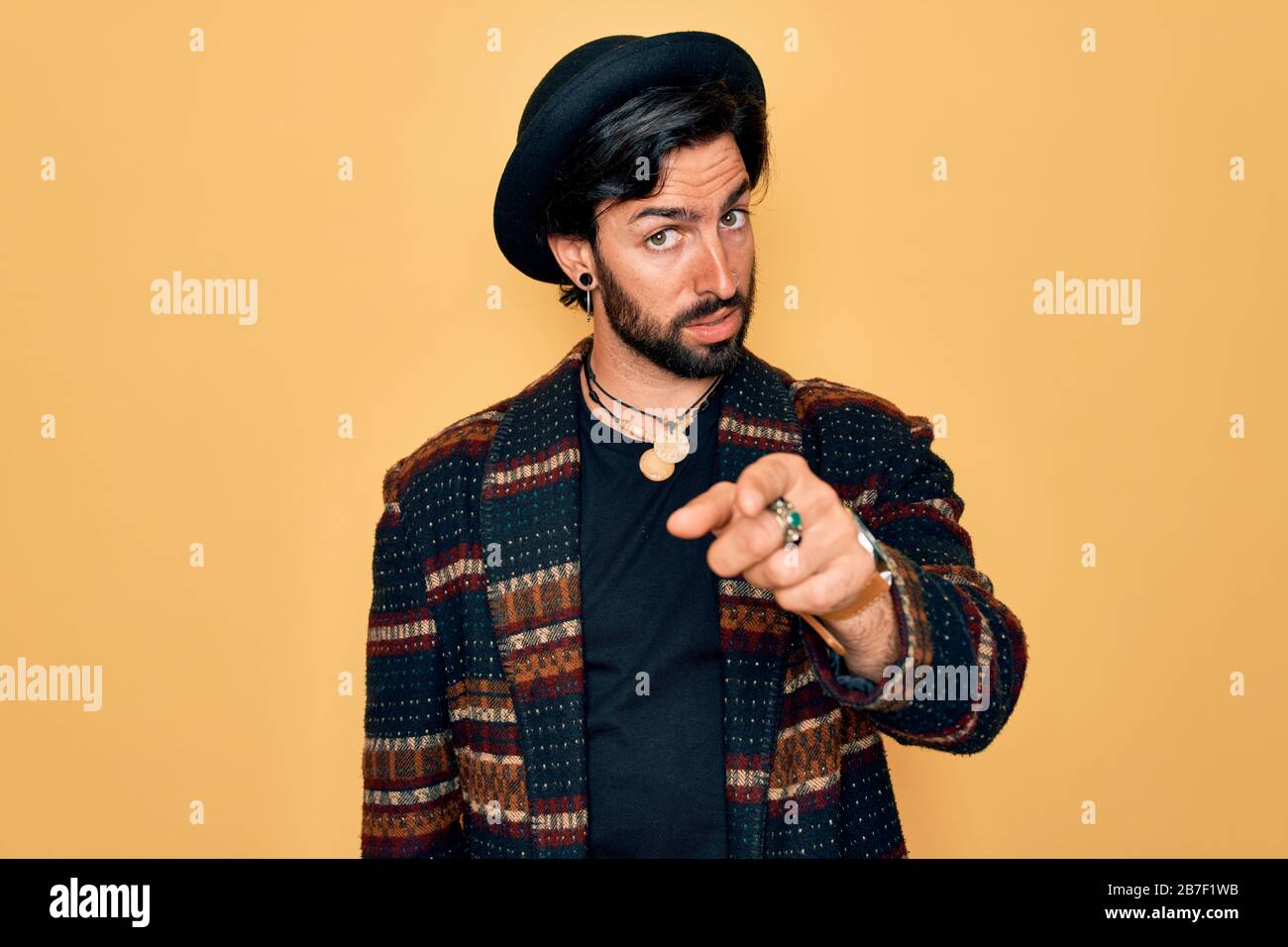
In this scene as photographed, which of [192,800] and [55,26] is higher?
[55,26]

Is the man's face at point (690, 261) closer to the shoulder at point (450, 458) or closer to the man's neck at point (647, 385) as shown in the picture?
the man's neck at point (647, 385)

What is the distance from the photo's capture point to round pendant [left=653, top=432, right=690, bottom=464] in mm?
1781

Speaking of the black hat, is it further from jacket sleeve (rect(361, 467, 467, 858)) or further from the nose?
jacket sleeve (rect(361, 467, 467, 858))

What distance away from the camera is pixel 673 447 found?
1792 mm

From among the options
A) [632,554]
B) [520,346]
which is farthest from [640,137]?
[520,346]

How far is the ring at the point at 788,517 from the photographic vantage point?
1.15m

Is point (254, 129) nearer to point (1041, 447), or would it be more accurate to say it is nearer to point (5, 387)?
point (5, 387)

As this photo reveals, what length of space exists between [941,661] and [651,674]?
0.50 meters

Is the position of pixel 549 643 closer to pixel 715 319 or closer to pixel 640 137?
pixel 715 319

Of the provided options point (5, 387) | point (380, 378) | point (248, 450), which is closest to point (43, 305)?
point (5, 387)

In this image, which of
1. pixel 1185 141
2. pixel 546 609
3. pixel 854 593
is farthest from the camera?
pixel 1185 141

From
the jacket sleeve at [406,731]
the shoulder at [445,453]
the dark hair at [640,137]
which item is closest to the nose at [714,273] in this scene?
the dark hair at [640,137]
